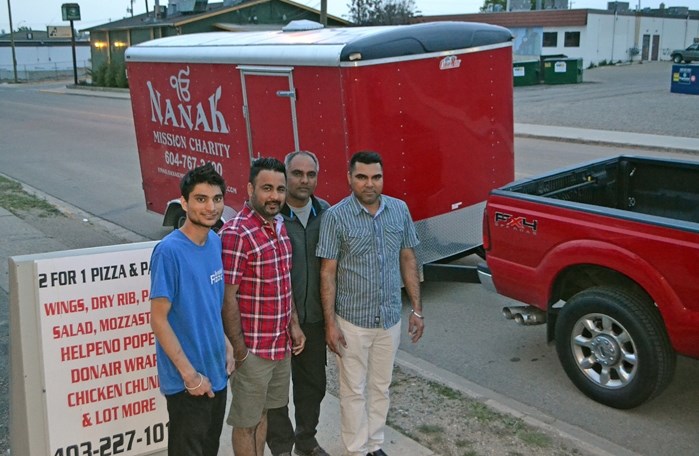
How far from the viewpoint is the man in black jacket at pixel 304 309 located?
4.05 meters

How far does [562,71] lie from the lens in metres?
40.2

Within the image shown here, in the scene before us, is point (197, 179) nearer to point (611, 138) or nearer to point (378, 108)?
point (378, 108)

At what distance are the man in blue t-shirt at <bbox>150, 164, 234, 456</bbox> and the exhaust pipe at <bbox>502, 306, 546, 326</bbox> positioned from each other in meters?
2.98

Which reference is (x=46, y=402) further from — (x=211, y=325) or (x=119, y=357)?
(x=211, y=325)

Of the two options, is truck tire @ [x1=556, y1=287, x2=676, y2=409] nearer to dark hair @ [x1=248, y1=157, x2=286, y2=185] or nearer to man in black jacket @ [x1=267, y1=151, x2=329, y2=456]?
man in black jacket @ [x1=267, y1=151, x2=329, y2=456]

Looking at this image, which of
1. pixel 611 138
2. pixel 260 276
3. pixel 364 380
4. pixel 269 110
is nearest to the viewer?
pixel 260 276

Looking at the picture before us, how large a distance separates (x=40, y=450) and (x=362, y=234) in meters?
1.94

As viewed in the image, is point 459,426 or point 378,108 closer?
point 459,426

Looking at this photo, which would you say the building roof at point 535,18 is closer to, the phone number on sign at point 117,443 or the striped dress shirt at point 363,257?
the striped dress shirt at point 363,257

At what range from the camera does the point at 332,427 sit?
4.85 m

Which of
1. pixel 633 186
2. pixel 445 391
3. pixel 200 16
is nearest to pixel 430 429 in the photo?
pixel 445 391

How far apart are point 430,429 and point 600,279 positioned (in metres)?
1.72

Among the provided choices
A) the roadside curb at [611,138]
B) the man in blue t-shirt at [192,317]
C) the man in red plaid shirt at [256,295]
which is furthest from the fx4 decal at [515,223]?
the roadside curb at [611,138]

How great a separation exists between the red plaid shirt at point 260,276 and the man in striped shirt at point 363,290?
1.13 ft
